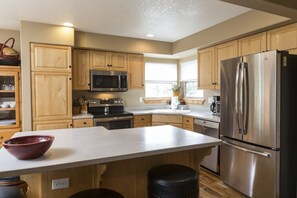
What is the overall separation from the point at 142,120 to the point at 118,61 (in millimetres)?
1307

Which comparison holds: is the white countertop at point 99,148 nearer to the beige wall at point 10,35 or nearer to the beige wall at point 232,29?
the beige wall at point 232,29

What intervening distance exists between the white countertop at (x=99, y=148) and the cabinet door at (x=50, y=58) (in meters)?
1.65

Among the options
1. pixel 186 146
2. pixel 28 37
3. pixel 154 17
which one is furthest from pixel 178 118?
pixel 28 37

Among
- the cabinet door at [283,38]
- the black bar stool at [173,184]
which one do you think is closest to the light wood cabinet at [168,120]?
the cabinet door at [283,38]

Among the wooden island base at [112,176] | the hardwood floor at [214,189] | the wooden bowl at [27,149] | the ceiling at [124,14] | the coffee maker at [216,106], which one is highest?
the ceiling at [124,14]

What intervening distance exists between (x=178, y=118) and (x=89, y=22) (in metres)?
2.32

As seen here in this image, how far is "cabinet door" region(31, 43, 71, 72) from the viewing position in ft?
10.1

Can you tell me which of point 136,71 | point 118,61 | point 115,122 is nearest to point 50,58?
point 118,61

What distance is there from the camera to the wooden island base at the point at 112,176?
4.55 ft

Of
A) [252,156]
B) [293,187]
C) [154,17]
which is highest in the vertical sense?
[154,17]

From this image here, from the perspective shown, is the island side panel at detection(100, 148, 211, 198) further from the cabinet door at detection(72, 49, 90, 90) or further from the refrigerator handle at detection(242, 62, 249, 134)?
the cabinet door at detection(72, 49, 90, 90)

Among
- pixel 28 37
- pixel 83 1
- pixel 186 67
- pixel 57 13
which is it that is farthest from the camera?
pixel 186 67

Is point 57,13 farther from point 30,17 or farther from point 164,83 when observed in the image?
point 164,83

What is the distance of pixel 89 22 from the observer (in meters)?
3.10
